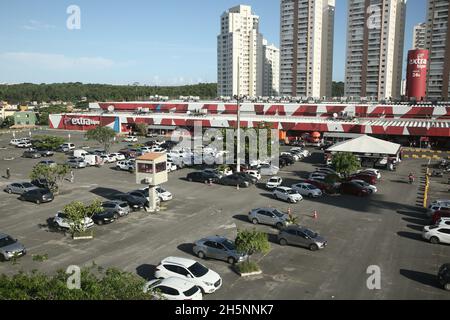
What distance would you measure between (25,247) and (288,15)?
106 m

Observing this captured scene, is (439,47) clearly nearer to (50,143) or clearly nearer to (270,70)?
(270,70)

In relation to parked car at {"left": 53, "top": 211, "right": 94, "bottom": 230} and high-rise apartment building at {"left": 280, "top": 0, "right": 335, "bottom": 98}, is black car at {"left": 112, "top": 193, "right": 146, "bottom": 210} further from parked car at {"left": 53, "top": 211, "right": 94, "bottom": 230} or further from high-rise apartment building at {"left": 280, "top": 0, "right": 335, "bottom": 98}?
high-rise apartment building at {"left": 280, "top": 0, "right": 335, "bottom": 98}

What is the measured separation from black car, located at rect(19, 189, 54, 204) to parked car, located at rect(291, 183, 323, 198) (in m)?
18.6

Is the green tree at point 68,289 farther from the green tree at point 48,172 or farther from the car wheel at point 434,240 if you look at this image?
the green tree at point 48,172

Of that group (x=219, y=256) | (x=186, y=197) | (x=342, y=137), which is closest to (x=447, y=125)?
(x=342, y=137)

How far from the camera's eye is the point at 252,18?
135 m

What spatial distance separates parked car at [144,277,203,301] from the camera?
14.4 metres

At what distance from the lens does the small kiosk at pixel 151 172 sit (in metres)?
27.1

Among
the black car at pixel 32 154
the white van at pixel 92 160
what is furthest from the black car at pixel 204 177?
the black car at pixel 32 154

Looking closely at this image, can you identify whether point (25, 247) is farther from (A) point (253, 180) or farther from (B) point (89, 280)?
(A) point (253, 180)

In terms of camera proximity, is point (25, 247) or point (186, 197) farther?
point (186, 197)

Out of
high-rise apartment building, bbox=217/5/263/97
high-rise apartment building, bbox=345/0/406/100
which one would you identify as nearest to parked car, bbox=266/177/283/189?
high-rise apartment building, bbox=345/0/406/100
